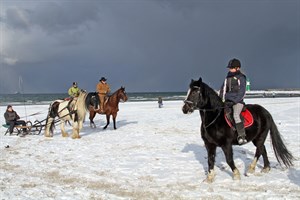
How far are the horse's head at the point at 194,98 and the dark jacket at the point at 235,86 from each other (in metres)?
0.67

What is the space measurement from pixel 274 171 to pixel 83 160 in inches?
211

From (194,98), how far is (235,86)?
1.03 m

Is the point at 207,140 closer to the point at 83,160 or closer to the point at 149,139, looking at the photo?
the point at 83,160

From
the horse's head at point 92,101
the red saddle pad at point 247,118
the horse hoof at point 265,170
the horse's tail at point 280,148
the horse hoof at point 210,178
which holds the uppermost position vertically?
the horse's head at point 92,101

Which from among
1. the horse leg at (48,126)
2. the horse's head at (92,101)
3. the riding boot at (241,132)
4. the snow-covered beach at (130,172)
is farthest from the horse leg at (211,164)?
the horse leg at (48,126)

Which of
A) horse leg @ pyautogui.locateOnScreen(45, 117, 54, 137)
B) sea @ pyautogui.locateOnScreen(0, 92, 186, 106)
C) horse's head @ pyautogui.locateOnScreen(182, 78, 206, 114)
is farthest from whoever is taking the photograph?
sea @ pyautogui.locateOnScreen(0, 92, 186, 106)

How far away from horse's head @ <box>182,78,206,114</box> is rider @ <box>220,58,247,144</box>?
0.68 metres

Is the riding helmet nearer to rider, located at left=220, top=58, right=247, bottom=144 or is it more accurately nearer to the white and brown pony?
rider, located at left=220, top=58, right=247, bottom=144

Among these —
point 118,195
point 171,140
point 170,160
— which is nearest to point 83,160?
point 170,160

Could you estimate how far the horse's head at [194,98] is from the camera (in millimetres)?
6676

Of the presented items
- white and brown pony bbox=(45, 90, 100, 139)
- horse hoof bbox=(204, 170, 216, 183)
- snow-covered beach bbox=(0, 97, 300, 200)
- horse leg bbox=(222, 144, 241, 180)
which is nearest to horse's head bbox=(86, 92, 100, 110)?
white and brown pony bbox=(45, 90, 100, 139)

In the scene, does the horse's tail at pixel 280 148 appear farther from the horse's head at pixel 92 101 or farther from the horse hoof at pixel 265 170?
the horse's head at pixel 92 101

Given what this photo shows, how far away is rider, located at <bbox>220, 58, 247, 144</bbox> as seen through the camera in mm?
6875

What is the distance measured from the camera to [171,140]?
12.9 meters
